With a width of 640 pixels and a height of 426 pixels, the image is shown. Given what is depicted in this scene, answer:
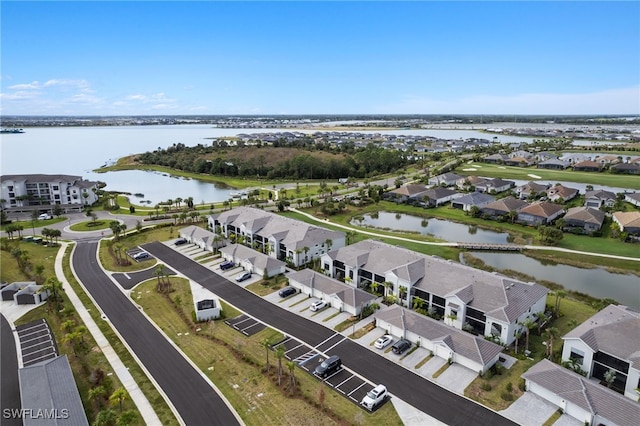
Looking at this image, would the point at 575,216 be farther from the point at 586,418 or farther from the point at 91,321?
the point at 91,321

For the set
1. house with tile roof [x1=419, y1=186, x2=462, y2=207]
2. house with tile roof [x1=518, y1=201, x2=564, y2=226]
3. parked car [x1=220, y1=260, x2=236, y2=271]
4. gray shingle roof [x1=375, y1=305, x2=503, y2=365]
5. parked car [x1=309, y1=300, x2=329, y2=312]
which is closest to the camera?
gray shingle roof [x1=375, y1=305, x2=503, y2=365]

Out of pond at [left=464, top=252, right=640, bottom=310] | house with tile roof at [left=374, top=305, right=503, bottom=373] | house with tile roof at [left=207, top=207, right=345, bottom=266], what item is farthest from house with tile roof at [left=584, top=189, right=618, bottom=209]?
house with tile roof at [left=374, top=305, right=503, bottom=373]

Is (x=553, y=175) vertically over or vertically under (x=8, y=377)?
over

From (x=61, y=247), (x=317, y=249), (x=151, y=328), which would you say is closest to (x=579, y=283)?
(x=317, y=249)

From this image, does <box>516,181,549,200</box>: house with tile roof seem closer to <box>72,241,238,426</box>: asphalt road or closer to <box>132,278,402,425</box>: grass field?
<box>132,278,402,425</box>: grass field

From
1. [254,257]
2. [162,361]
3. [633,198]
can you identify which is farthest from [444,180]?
[162,361]

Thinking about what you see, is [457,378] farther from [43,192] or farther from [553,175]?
[553,175]
